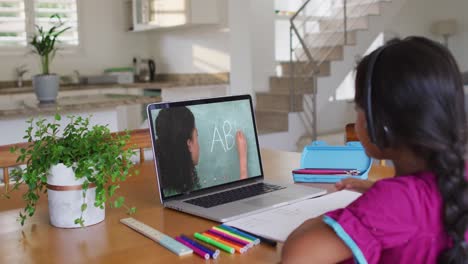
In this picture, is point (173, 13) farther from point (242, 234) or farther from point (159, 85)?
point (242, 234)

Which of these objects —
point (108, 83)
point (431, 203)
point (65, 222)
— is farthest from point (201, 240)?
point (108, 83)

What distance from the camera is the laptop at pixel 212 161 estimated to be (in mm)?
1218

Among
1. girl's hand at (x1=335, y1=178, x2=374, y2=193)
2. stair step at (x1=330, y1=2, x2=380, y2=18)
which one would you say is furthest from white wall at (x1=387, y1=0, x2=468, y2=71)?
girl's hand at (x1=335, y1=178, x2=374, y2=193)

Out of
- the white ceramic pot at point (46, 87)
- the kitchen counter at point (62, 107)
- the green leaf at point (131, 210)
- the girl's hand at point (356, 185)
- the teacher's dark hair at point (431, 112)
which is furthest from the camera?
the white ceramic pot at point (46, 87)

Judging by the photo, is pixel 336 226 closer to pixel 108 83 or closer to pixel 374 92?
pixel 374 92

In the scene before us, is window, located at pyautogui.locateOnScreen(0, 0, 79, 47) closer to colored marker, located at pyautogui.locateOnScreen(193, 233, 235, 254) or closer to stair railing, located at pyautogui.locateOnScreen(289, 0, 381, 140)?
stair railing, located at pyautogui.locateOnScreen(289, 0, 381, 140)

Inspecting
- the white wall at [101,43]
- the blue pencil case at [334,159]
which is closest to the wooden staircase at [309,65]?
the white wall at [101,43]

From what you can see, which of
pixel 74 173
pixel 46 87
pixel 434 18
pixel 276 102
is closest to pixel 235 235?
pixel 74 173

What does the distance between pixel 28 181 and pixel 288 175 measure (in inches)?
29.6

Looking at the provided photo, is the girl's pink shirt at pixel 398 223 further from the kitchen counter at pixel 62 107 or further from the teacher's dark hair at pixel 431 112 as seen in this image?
the kitchen counter at pixel 62 107

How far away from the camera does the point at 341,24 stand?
6398 mm

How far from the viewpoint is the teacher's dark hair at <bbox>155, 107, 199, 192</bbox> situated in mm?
1239

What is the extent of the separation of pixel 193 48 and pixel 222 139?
3.93m

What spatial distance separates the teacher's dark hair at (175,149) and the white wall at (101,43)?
439 cm
